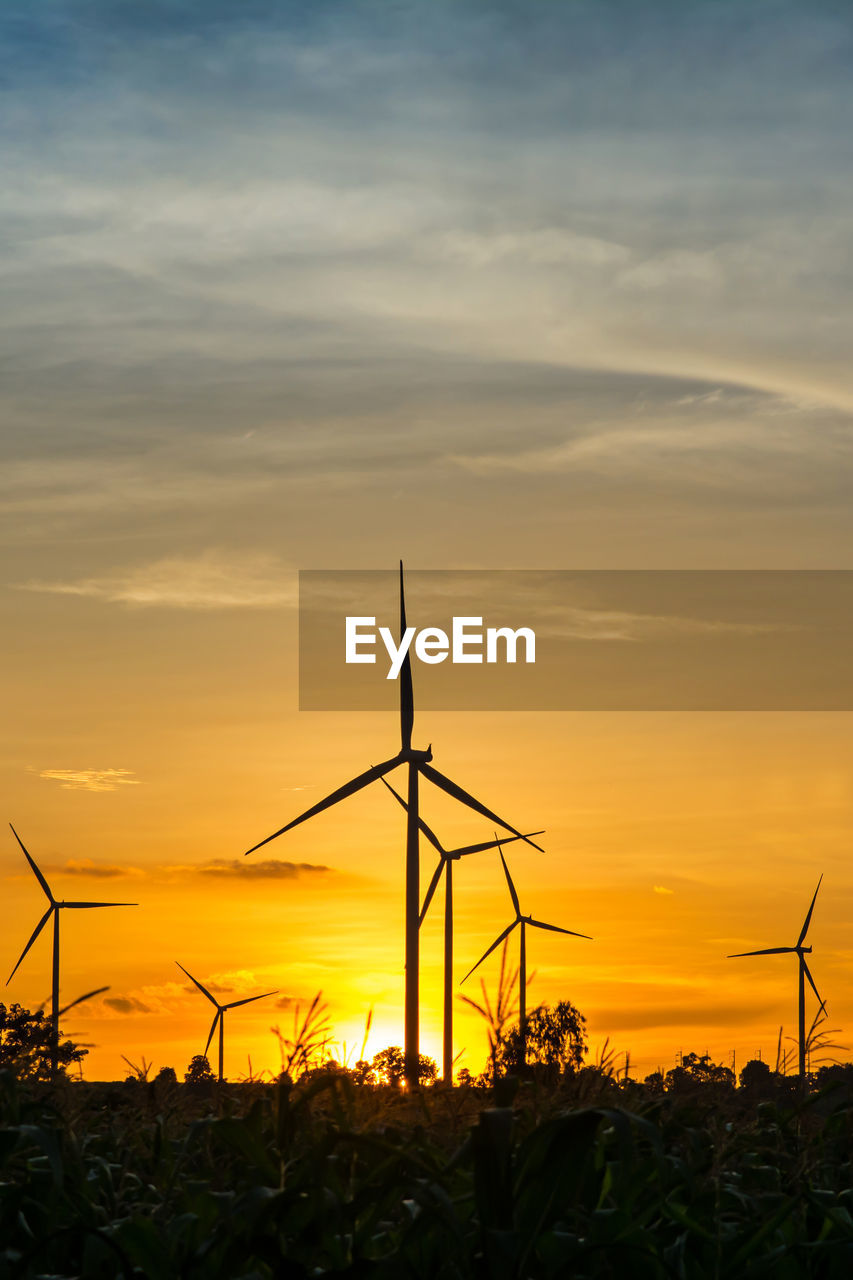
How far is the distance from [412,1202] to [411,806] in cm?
5638

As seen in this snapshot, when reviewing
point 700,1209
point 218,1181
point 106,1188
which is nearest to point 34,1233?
point 106,1188

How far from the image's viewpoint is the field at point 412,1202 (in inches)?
373

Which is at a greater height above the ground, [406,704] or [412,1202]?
[406,704]

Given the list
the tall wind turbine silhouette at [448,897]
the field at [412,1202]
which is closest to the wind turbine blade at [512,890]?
the tall wind turbine silhouette at [448,897]

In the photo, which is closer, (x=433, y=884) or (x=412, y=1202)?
(x=412, y=1202)

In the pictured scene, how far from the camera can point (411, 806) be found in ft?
218

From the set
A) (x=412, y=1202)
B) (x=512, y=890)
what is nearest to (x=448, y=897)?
(x=512, y=890)

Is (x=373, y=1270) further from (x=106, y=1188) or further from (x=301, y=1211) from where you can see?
(x=106, y=1188)

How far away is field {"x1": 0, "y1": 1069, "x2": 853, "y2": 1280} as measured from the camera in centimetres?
947

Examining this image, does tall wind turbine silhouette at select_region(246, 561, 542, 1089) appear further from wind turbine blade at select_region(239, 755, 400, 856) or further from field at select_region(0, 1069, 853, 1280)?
field at select_region(0, 1069, 853, 1280)

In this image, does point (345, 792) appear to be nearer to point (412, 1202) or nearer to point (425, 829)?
point (425, 829)

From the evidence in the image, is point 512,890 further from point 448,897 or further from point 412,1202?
point 412,1202

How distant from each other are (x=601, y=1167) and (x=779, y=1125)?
818cm

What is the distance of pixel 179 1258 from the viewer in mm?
10219
